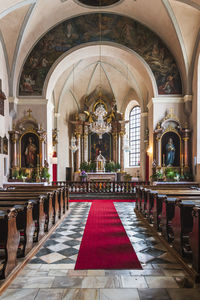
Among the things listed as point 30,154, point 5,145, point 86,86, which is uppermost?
point 86,86

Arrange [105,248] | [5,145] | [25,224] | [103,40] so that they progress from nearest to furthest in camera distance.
Result: [25,224]
[105,248]
[5,145]
[103,40]

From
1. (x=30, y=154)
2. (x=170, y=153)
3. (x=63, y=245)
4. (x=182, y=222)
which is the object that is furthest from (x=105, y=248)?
(x=30, y=154)

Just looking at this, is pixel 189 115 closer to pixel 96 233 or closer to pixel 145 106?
pixel 145 106

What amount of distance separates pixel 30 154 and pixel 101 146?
8352 millimetres

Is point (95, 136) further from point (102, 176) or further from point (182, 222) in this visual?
point (182, 222)

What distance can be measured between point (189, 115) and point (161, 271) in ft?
37.8

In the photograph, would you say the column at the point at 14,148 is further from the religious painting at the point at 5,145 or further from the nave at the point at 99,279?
the nave at the point at 99,279

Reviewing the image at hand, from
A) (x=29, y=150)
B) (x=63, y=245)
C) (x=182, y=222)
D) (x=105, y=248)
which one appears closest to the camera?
(x=182, y=222)

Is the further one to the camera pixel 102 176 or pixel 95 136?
pixel 95 136

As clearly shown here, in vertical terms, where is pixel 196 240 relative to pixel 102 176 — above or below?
above

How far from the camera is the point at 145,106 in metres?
17.7

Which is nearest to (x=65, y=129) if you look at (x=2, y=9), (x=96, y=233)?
(x=2, y=9)

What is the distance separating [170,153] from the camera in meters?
13.8

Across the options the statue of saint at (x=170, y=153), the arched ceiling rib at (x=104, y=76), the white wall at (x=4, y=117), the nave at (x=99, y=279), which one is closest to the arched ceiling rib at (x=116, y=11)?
the white wall at (x=4, y=117)
